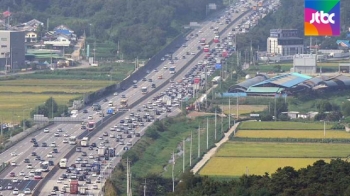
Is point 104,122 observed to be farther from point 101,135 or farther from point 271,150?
point 271,150

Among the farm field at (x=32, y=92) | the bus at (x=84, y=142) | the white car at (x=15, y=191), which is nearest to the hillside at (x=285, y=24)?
the farm field at (x=32, y=92)

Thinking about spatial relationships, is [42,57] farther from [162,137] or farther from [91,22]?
[162,137]

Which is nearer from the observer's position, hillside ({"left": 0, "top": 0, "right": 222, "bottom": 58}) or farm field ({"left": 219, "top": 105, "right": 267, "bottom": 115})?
farm field ({"left": 219, "top": 105, "right": 267, "bottom": 115})

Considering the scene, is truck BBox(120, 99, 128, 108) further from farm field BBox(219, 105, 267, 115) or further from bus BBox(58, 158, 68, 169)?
bus BBox(58, 158, 68, 169)

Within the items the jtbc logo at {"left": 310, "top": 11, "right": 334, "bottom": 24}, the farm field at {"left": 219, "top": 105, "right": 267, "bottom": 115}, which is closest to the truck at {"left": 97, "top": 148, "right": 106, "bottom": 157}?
the farm field at {"left": 219, "top": 105, "right": 267, "bottom": 115}

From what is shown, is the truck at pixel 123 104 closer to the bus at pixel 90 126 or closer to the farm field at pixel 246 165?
the bus at pixel 90 126
